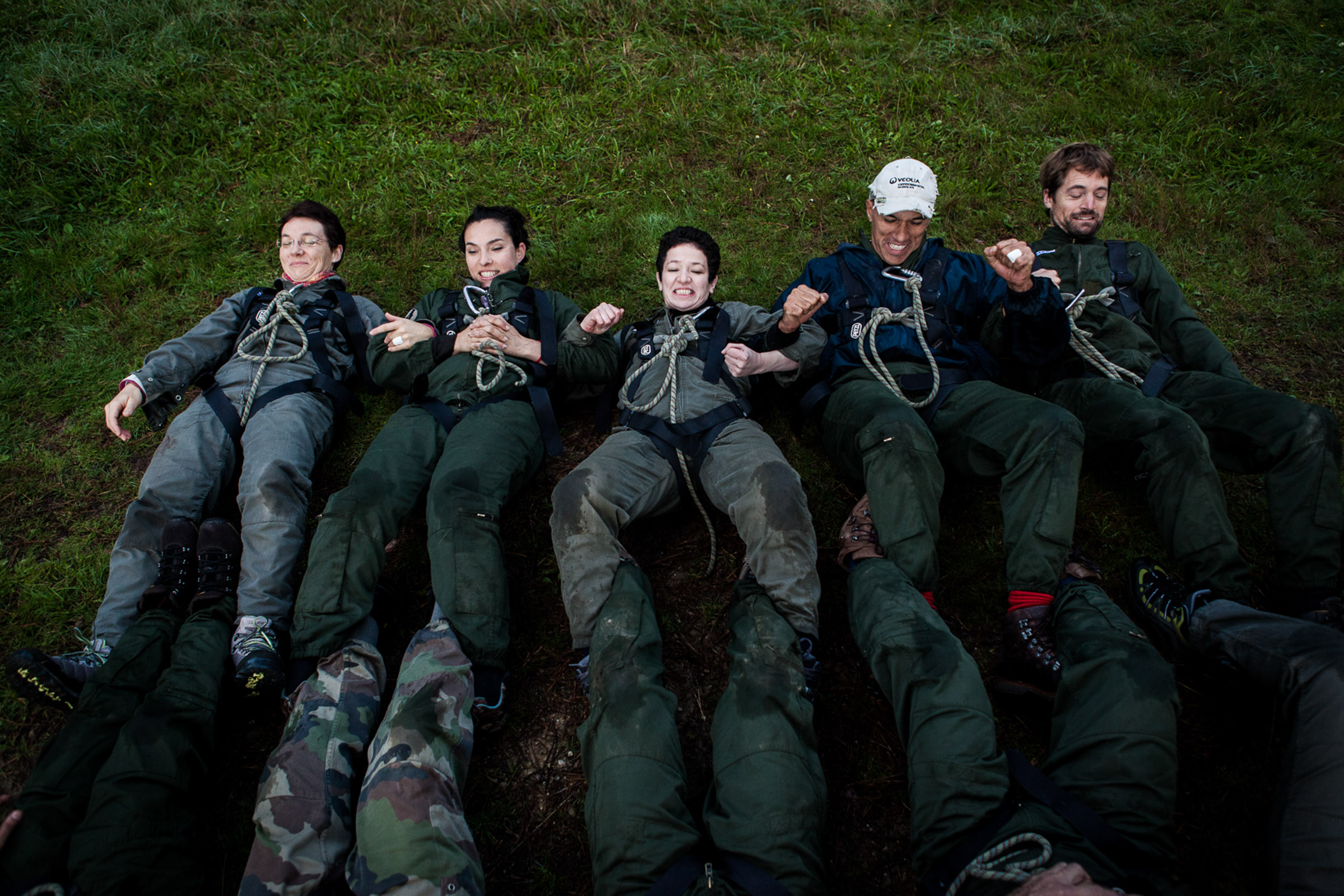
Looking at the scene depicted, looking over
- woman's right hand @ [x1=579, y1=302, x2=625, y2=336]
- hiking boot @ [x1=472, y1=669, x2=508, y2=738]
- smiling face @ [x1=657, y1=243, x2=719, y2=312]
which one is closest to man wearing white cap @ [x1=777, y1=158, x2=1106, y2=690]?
smiling face @ [x1=657, y1=243, x2=719, y2=312]

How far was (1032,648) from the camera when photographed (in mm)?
3443

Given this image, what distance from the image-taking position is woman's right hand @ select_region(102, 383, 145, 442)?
4230 mm

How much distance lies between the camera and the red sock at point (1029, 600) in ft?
11.5

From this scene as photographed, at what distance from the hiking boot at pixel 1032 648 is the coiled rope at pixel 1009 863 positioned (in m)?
1.00

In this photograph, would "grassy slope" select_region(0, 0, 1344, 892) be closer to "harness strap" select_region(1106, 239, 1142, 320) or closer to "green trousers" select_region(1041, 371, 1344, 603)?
"green trousers" select_region(1041, 371, 1344, 603)

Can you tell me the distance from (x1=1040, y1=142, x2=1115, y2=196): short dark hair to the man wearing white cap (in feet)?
3.71

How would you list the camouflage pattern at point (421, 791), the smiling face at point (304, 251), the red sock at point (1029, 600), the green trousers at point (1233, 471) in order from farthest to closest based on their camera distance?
the smiling face at point (304, 251) → the green trousers at point (1233, 471) → the red sock at point (1029, 600) → the camouflage pattern at point (421, 791)

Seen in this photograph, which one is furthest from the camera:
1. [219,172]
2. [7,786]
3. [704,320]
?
[219,172]

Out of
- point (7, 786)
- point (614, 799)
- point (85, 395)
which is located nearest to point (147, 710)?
point (7, 786)

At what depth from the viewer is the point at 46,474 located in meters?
4.71

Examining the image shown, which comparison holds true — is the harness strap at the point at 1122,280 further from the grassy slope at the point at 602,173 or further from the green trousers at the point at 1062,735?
the green trousers at the point at 1062,735

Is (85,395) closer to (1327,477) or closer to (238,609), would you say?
(238,609)

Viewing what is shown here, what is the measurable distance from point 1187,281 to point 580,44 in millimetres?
5814

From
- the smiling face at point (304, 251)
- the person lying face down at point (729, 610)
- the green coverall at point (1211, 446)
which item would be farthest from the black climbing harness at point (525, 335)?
the green coverall at point (1211, 446)
